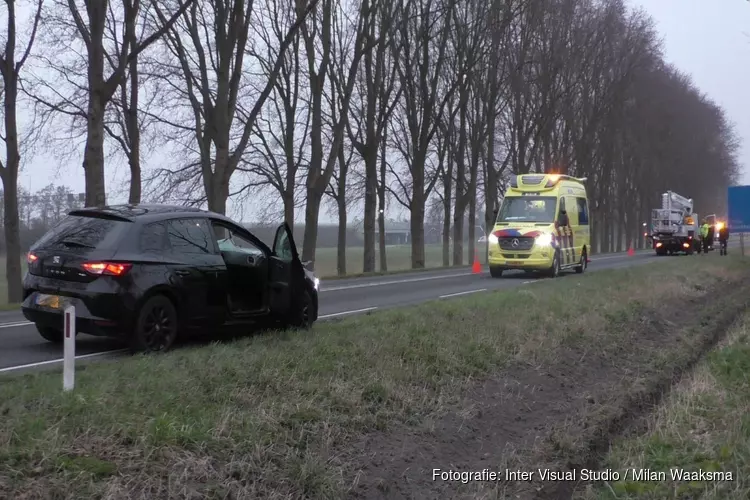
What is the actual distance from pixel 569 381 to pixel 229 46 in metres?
13.0

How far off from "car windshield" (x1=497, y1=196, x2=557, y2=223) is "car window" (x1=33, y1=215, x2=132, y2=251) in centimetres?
1637

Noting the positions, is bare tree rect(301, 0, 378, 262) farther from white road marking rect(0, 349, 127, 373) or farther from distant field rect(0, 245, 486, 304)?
white road marking rect(0, 349, 127, 373)

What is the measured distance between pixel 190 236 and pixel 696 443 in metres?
5.58

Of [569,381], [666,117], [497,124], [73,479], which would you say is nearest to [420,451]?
[73,479]

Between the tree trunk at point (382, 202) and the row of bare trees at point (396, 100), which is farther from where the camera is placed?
the tree trunk at point (382, 202)

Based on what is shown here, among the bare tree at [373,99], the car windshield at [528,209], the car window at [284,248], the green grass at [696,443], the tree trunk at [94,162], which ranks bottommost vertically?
the green grass at [696,443]

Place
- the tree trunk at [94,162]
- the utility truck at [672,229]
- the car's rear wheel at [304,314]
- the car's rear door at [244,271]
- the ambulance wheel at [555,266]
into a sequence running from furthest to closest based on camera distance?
the utility truck at [672,229], the ambulance wheel at [555,266], the tree trunk at [94,162], the car's rear wheel at [304,314], the car's rear door at [244,271]

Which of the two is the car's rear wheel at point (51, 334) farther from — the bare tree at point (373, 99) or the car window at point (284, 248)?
the bare tree at point (373, 99)

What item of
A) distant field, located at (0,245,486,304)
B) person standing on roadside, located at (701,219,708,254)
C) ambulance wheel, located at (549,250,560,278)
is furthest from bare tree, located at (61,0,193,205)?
person standing on roadside, located at (701,219,708,254)

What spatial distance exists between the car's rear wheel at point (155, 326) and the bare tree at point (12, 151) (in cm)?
1393

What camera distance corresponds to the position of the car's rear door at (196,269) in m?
8.06

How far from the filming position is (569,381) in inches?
342

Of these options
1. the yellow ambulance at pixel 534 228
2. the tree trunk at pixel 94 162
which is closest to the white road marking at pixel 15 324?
the tree trunk at pixel 94 162

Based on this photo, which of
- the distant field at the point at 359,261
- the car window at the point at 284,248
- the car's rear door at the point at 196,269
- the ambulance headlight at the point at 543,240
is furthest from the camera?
the distant field at the point at 359,261
